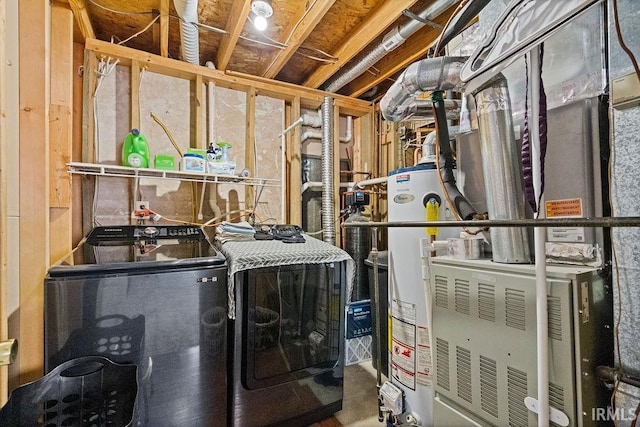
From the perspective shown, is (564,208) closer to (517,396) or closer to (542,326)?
(542,326)

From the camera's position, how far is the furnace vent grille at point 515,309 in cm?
97

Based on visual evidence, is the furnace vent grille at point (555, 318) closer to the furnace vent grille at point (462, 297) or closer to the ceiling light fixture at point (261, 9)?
the furnace vent grille at point (462, 297)

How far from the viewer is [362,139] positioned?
11.2 ft

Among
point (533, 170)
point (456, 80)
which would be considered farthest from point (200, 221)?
point (533, 170)

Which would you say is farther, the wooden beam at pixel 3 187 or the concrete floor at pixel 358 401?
the concrete floor at pixel 358 401

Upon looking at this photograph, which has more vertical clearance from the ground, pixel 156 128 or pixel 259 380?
pixel 156 128

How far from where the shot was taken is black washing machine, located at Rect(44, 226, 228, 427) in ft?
3.94

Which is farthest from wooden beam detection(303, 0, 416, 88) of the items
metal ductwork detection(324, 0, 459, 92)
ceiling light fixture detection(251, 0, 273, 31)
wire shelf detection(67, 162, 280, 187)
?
wire shelf detection(67, 162, 280, 187)

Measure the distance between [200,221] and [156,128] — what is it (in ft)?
2.80

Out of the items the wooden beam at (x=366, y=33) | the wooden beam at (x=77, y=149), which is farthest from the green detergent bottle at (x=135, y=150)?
the wooden beam at (x=366, y=33)

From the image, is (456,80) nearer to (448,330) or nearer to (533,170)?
(533,170)

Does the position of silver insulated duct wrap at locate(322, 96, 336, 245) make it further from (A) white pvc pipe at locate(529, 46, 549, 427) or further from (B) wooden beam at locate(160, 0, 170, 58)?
(A) white pvc pipe at locate(529, 46, 549, 427)

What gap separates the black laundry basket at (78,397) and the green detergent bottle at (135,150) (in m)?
1.36

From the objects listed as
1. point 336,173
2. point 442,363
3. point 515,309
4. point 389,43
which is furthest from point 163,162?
point 515,309
